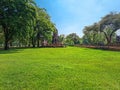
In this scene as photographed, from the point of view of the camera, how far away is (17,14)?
102 ft

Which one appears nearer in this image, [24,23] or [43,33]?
[24,23]

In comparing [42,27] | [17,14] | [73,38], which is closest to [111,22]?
[42,27]

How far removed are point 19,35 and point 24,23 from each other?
86.6 inches

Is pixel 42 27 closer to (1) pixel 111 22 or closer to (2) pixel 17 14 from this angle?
(1) pixel 111 22

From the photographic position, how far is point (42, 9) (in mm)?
53344

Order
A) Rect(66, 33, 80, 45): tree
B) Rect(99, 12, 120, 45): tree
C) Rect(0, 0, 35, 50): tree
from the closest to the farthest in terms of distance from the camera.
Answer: Rect(0, 0, 35, 50): tree
Rect(99, 12, 120, 45): tree
Rect(66, 33, 80, 45): tree

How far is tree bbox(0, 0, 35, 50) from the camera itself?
30125 millimetres

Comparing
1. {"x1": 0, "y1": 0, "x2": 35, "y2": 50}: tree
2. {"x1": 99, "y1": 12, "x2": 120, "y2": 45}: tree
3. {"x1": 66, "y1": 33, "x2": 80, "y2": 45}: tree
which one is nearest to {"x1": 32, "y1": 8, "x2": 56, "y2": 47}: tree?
{"x1": 99, "y1": 12, "x2": 120, "y2": 45}: tree

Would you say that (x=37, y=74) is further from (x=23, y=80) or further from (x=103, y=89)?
(x=103, y=89)

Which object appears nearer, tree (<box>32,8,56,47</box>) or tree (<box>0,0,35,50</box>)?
tree (<box>0,0,35,50</box>)

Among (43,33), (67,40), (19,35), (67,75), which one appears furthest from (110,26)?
(67,40)

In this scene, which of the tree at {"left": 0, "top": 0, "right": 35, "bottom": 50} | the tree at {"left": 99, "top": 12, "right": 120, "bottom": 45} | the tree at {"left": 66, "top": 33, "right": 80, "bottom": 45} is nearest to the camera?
the tree at {"left": 0, "top": 0, "right": 35, "bottom": 50}

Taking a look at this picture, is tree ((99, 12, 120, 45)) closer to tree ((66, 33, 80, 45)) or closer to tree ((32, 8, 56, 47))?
tree ((32, 8, 56, 47))

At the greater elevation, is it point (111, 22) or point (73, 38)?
point (111, 22)
